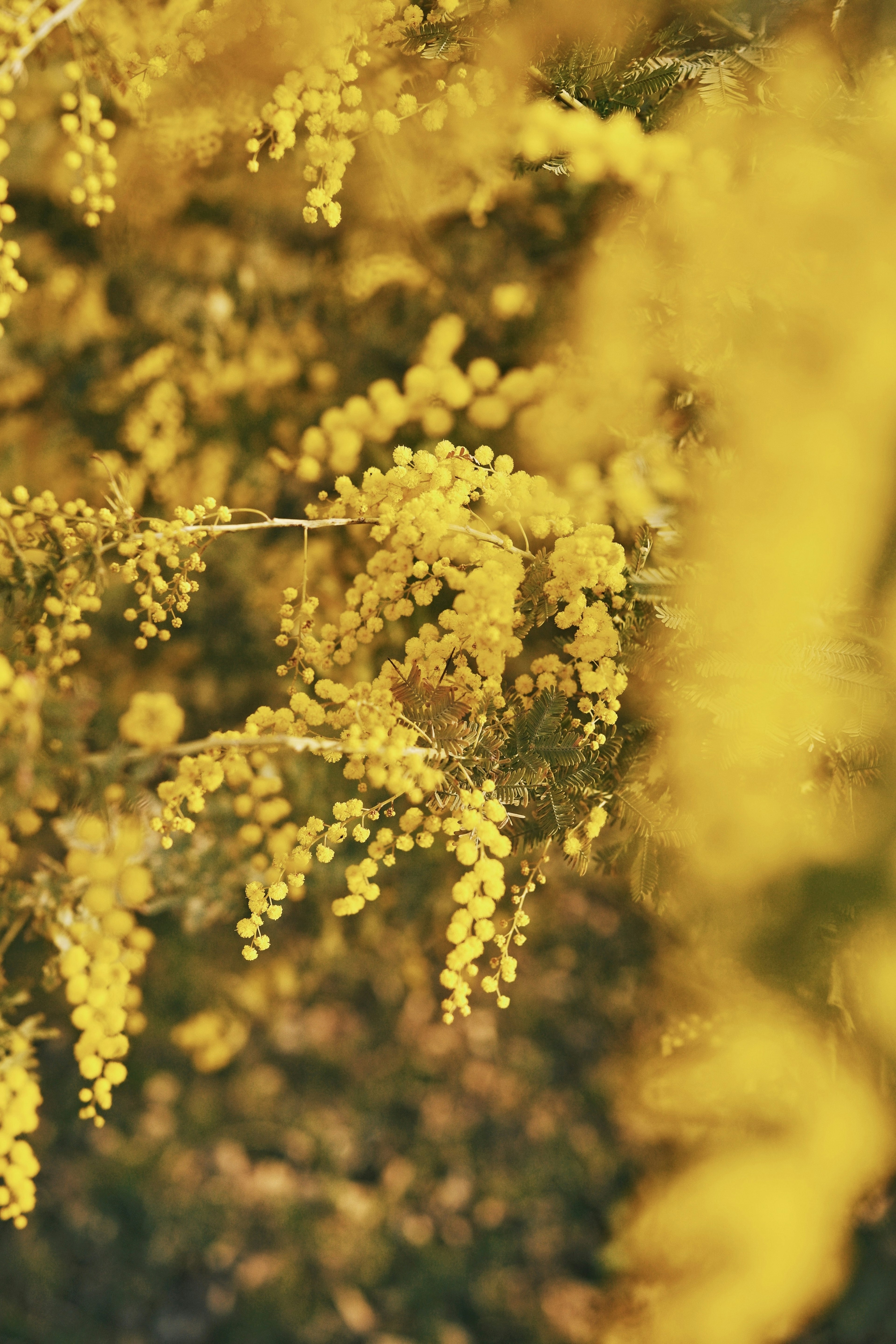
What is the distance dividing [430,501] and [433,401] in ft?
3.04

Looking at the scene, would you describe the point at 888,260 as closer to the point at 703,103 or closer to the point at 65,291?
A: the point at 703,103

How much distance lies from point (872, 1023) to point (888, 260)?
1463 millimetres

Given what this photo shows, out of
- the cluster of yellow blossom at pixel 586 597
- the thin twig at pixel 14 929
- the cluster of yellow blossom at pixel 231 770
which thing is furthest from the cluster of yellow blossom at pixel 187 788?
the cluster of yellow blossom at pixel 586 597

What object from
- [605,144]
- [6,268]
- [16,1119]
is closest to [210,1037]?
[16,1119]

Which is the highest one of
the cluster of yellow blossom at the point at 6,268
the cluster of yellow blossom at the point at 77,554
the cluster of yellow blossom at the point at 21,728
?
the cluster of yellow blossom at the point at 6,268

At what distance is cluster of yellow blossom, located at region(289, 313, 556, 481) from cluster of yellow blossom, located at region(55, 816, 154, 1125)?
43.8 inches

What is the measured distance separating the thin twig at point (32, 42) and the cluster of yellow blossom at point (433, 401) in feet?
3.18

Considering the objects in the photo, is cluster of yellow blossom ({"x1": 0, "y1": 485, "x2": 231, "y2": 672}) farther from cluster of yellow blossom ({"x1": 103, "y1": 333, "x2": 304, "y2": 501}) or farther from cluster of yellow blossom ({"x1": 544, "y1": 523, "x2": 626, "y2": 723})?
cluster of yellow blossom ({"x1": 103, "y1": 333, "x2": 304, "y2": 501})

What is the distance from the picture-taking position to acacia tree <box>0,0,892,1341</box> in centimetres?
125

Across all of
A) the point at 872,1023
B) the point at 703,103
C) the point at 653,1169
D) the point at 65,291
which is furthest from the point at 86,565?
the point at 653,1169

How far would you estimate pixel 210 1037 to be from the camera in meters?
2.54

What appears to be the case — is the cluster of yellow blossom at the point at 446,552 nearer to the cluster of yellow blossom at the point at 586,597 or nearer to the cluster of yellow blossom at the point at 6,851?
the cluster of yellow blossom at the point at 586,597

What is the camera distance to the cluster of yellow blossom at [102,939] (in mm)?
1335

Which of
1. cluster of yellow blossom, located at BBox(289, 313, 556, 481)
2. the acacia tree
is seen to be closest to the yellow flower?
the acacia tree
